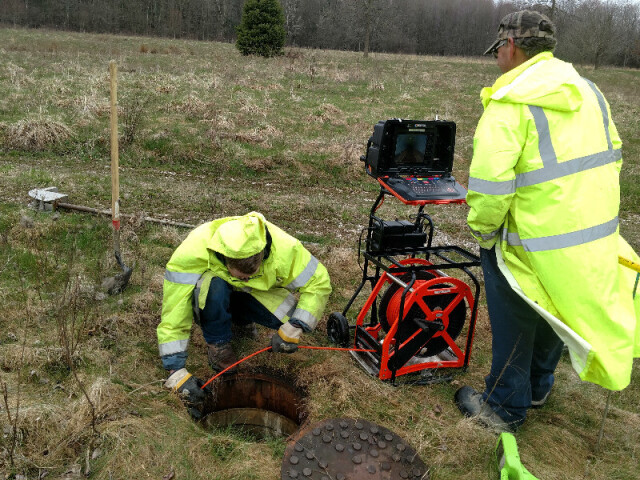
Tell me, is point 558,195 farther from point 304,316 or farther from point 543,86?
point 304,316

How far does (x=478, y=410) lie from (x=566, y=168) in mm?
1655

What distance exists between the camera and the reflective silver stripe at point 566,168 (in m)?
2.54

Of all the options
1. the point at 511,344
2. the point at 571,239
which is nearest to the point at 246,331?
the point at 511,344

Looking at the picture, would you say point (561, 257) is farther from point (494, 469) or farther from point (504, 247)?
point (494, 469)

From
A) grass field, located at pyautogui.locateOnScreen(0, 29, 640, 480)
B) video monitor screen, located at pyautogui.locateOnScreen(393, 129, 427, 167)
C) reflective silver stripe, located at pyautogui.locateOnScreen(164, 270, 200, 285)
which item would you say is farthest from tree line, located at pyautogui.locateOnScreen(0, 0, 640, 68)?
reflective silver stripe, located at pyautogui.locateOnScreen(164, 270, 200, 285)

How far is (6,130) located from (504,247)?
30.7ft

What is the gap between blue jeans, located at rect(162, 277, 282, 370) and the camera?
3.38 metres

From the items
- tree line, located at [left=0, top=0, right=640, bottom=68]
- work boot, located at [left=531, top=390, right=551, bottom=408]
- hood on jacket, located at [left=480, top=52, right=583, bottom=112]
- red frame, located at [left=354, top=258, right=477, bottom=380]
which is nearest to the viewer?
hood on jacket, located at [left=480, top=52, right=583, bottom=112]

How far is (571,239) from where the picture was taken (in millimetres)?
2561

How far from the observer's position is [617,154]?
279 cm

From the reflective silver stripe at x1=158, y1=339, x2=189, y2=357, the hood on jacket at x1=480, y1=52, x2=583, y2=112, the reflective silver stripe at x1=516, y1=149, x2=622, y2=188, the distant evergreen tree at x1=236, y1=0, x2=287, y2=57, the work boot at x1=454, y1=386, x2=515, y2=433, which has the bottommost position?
the work boot at x1=454, y1=386, x2=515, y2=433

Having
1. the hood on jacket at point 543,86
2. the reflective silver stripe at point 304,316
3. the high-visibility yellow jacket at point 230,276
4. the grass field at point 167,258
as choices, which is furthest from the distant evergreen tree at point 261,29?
the hood on jacket at point 543,86

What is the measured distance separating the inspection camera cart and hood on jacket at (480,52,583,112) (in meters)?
0.92

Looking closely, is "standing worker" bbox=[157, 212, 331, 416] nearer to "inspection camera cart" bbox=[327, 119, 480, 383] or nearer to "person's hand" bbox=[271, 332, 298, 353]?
"person's hand" bbox=[271, 332, 298, 353]
